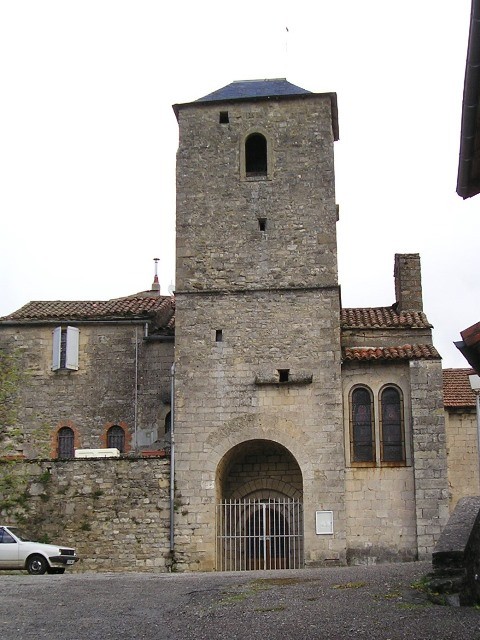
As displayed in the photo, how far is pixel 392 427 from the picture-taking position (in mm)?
25578

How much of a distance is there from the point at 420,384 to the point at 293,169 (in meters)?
7.06

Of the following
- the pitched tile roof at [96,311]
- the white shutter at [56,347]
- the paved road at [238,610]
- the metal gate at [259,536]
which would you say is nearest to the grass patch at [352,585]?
the paved road at [238,610]

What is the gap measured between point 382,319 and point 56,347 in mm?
9740

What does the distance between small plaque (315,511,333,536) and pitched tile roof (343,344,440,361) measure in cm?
417

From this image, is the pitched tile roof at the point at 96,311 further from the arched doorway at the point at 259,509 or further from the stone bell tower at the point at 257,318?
the arched doorway at the point at 259,509

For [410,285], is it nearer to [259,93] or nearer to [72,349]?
[259,93]

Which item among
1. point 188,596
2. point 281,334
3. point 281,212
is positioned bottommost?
point 188,596

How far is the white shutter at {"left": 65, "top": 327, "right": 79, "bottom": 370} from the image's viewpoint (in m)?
28.7

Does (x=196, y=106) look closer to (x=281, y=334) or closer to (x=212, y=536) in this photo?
(x=281, y=334)

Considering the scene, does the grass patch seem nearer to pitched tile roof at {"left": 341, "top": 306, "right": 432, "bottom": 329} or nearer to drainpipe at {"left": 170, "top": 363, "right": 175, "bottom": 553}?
drainpipe at {"left": 170, "top": 363, "right": 175, "bottom": 553}

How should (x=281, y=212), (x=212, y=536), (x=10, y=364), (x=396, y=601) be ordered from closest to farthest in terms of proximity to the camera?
(x=396, y=601)
(x=212, y=536)
(x=281, y=212)
(x=10, y=364)

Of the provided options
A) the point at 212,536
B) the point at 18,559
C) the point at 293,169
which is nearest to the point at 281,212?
the point at 293,169

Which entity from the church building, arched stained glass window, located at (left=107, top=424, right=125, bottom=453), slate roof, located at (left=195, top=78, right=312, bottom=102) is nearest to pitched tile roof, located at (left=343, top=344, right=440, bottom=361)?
the church building

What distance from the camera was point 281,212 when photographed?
1062 inches
